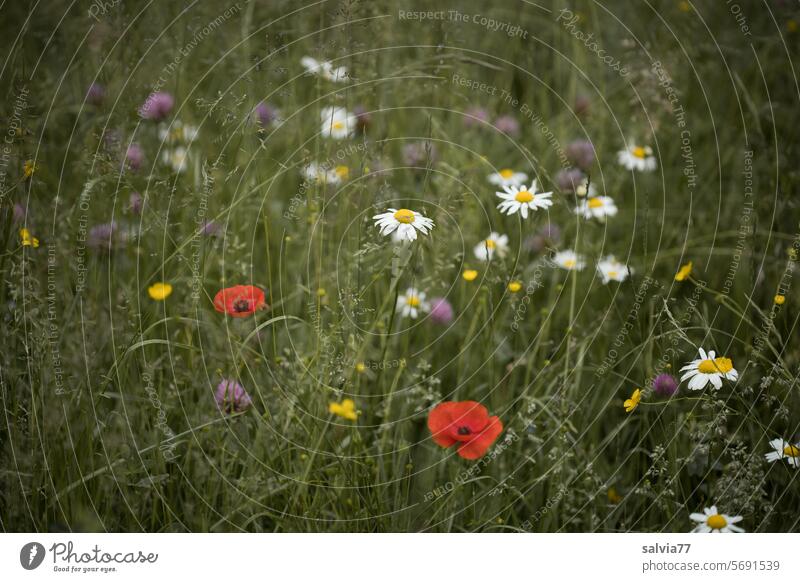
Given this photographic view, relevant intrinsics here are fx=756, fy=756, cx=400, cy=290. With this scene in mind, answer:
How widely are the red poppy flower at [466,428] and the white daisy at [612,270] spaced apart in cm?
35

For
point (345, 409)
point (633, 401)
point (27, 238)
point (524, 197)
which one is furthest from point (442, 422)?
point (27, 238)

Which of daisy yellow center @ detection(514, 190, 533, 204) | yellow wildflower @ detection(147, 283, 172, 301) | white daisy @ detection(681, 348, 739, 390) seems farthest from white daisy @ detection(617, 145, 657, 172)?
yellow wildflower @ detection(147, 283, 172, 301)

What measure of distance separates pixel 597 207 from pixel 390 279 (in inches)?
15.2

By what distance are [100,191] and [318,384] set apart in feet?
1.67

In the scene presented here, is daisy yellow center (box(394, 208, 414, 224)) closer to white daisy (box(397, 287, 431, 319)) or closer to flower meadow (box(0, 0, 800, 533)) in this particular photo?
flower meadow (box(0, 0, 800, 533))

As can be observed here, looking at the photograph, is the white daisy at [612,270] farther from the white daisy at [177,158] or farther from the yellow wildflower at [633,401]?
the white daisy at [177,158]

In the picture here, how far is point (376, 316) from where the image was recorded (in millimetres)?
1146

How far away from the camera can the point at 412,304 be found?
1.16 m

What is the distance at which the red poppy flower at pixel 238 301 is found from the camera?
1052mm

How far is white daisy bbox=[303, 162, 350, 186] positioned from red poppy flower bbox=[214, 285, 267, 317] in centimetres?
22

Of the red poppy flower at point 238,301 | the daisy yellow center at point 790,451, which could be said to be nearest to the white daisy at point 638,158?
the daisy yellow center at point 790,451

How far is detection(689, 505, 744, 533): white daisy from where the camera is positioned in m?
1.04
